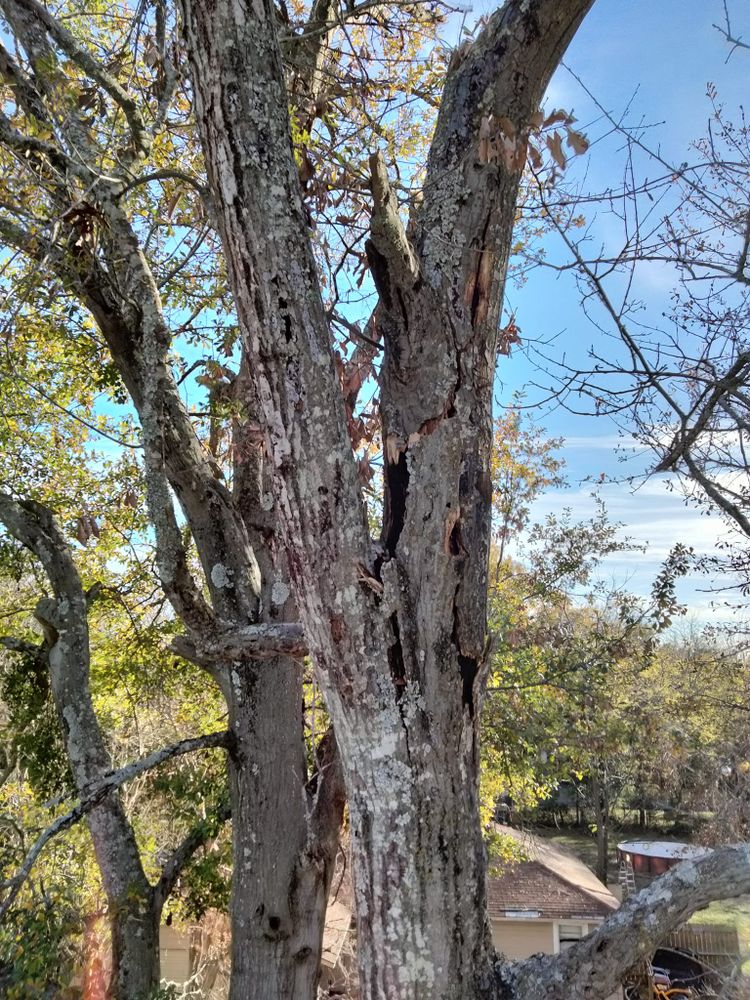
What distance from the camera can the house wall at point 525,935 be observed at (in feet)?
44.6

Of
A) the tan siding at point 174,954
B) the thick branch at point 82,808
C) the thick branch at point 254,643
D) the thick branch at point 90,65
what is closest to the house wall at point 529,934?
the tan siding at point 174,954

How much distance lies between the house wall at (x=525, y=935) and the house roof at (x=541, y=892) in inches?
13.6

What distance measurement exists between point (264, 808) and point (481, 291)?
3.27 m

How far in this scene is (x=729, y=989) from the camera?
566cm

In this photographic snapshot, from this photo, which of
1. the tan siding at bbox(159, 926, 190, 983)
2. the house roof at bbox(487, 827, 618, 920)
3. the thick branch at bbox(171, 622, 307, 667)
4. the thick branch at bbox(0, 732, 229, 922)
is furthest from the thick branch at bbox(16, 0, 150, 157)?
the house roof at bbox(487, 827, 618, 920)

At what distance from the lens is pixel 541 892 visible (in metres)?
13.8

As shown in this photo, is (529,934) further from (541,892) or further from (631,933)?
(631,933)

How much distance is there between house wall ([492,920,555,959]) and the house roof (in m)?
0.35

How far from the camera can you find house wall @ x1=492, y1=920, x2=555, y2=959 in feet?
44.6

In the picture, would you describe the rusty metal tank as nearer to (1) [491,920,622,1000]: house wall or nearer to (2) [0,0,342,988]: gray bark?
(1) [491,920,622,1000]: house wall

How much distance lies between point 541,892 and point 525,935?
2.84ft

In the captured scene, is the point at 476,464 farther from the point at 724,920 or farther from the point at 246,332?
the point at 724,920

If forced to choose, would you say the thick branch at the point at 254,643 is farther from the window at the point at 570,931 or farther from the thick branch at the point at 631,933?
the window at the point at 570,931

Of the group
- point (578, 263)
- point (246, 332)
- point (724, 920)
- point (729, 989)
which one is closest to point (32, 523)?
point (246, 332)
